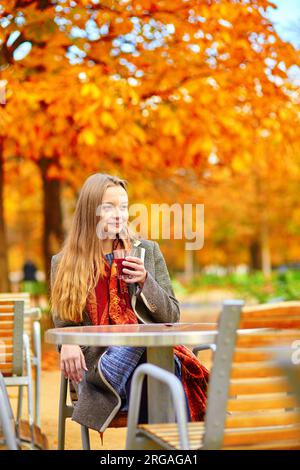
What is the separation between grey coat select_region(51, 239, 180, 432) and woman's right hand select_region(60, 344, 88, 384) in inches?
6.3

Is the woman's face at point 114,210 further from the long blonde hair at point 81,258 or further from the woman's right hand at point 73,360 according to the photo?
the woman's right hand at point 73,360

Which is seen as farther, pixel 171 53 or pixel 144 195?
pixel 144 195

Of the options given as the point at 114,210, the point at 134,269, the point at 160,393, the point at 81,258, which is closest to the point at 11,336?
the point at 81,258

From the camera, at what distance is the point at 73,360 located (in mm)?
4250

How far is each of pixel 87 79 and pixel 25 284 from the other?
11.0 m

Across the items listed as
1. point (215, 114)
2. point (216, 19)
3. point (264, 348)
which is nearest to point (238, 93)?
point (215, 114)

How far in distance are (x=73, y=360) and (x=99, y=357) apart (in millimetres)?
244

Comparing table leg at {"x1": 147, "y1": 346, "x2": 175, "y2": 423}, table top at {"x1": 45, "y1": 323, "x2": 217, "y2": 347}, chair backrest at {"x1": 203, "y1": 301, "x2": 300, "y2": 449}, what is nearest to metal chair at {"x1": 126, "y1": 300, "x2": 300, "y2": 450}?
chair backrest at {"x1": 203, "y1": 301, "x2": 300, "y2": 449}

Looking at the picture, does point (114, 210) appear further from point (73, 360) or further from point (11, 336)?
point (11, 336)

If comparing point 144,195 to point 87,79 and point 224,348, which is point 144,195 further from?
point 224,348

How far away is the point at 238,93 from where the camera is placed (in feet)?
34.6

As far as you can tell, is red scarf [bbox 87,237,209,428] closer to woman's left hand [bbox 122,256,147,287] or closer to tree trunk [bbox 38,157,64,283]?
woman's left hand [bbox 122,256,147,287]

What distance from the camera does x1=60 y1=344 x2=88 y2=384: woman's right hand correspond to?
4234 mm

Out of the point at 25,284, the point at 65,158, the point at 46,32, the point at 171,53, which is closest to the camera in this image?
the point at 46,32
